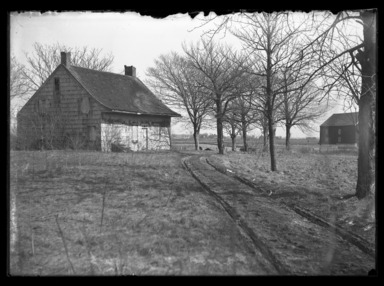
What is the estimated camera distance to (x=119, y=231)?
15.1ft

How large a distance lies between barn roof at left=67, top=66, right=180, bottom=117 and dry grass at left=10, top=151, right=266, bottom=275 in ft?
56.3

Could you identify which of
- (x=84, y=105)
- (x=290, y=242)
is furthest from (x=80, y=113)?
(x=290, y=242)

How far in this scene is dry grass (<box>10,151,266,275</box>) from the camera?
11.3 feet

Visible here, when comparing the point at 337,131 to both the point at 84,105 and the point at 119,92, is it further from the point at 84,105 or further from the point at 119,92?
the point at 84,105

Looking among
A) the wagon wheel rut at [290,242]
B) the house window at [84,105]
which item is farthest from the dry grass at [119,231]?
the house window at [84,105]

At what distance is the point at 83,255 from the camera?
12.1 ft

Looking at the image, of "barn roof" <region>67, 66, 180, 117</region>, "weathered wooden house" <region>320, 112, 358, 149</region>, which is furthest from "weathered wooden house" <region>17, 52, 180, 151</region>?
"weathered wooden house" <region>320, 112, 358, 149</region>

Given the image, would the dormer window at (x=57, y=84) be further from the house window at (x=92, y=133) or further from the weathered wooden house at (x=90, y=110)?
the house window at (x=92, y=133)

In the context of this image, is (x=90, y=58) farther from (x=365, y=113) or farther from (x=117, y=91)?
(x=365, y=113)

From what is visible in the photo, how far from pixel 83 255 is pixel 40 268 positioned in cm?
53

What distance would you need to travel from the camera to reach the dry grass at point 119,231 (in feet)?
11.3

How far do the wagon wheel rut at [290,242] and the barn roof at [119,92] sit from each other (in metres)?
19.0

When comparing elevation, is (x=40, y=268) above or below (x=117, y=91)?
below
